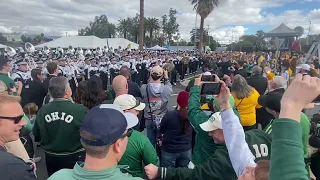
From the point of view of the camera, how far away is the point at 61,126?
11.0ft

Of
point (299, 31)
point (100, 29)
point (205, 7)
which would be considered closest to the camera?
point (205, 7)

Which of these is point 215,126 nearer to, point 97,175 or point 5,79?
point 97,175

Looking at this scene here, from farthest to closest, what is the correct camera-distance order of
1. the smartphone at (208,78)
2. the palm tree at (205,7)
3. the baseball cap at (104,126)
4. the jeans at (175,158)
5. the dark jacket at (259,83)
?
the palm tree at (205,7), the dark jacket at (259,83), the jeans at (175,158), the smartphone at (208,78), the baseball cap at (104,126)

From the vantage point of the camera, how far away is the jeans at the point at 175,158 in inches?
171

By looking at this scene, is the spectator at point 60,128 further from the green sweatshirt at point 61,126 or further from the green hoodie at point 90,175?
the green hoodie at point 90,175

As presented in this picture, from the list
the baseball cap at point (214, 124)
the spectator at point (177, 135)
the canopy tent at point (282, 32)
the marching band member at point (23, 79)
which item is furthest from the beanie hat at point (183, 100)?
the canopy tent at point (282, 32)

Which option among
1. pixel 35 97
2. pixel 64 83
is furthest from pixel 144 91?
pixel 35 97

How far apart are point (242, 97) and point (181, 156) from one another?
1.60m

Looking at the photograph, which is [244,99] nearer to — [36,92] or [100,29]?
[36,92]

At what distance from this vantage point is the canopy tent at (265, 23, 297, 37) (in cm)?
5875

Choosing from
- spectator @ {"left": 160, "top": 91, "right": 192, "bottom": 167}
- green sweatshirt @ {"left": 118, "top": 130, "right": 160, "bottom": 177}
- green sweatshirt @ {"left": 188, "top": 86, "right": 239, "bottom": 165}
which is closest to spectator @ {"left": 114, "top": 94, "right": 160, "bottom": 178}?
green sweatshirt @ {"left": 118, "top": 130, "right": 160, "bottom": 177}

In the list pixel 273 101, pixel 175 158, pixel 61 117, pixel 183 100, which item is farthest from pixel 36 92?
pixel 273 101

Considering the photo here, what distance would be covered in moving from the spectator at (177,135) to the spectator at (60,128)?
124 cm

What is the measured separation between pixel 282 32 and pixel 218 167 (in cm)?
6353
